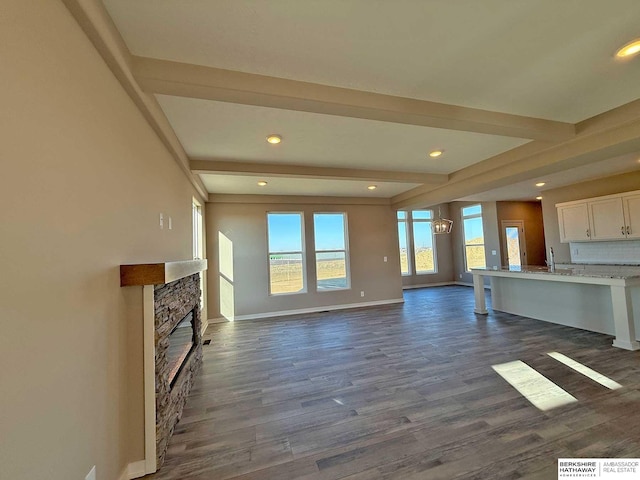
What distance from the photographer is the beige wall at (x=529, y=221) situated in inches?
327

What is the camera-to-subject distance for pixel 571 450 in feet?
5.91

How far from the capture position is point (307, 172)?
13.7 feet

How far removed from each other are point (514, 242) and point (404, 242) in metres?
3.19

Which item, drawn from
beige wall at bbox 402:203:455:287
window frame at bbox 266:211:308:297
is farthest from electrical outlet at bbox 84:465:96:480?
beige wall at bbox 402:203:455:287

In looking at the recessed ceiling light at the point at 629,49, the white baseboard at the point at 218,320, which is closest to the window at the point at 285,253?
the white baseboard at the point at 218,320

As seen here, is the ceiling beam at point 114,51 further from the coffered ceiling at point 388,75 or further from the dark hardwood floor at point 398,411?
the dark hardwood floor at point 398,411

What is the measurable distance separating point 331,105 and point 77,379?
2257 mm

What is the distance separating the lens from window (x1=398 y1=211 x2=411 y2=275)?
9516 millimetres

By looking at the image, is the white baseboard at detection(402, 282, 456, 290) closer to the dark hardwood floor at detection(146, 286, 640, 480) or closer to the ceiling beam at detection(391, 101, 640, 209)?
the ceiling beam at detection(391, 101, 640, 209)

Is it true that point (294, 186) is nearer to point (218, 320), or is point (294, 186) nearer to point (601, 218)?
point (218, 320)

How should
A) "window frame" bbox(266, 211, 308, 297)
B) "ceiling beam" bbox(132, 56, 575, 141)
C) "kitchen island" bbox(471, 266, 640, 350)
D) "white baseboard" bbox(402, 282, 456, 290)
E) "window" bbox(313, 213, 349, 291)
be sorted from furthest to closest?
"white baseboard" bbox(402, 282, 456, 290), "window" bbox(313, 213, 349, 291), "window frame" bbox(266, 211, 308, 297), "kitchen island" bbox(471, 266, 640, 350), "ceiling beam" bbox(132, 56, 575, 141)

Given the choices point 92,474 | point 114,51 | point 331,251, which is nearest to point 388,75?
point 114,51

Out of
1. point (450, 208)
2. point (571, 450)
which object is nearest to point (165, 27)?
point (571, 450)

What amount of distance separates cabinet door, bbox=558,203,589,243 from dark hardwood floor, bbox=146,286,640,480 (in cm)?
263
